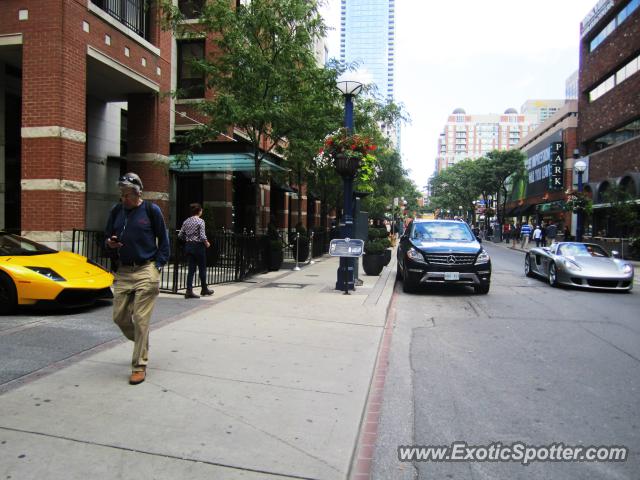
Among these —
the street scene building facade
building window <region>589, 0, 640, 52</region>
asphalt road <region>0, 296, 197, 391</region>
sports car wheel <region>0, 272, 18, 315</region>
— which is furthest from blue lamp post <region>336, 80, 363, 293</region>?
the street scene building facade

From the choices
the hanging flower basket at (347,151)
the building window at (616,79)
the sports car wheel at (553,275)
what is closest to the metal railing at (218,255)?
the hanging flower basket at (347,151)

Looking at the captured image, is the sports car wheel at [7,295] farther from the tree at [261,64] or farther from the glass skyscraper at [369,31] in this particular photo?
the glass skyscraper at [369,31]

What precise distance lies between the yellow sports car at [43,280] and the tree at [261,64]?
220 inches

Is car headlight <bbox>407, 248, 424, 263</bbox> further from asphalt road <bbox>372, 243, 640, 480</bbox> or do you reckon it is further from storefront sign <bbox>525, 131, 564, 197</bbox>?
storefront sign <bbox>525, 131, 564, 197</bbox>

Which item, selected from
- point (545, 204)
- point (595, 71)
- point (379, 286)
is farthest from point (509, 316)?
point (545, 204)

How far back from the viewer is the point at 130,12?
1411 cm

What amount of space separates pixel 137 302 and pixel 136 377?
2.18 feet

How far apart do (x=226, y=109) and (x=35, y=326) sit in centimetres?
707

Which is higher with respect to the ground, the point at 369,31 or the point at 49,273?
the point at 369,31

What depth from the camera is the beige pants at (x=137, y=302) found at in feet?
14.8

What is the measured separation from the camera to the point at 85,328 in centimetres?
640

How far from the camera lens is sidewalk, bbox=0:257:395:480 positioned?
9.80 ft

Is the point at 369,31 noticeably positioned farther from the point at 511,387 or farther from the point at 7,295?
the point at 511,387

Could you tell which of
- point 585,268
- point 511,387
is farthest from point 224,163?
point 511,387
